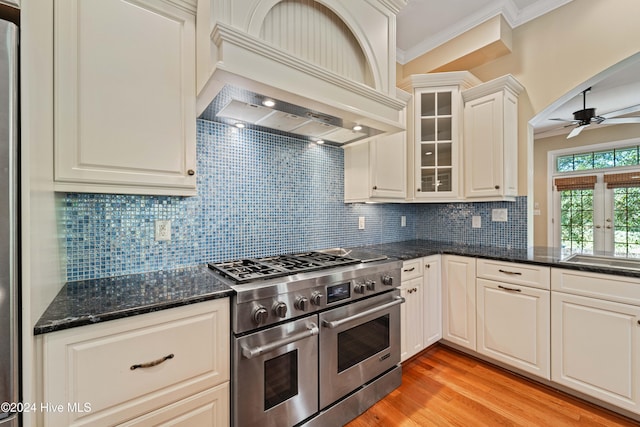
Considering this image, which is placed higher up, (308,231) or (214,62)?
(214,62)

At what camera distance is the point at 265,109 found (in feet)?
5.15

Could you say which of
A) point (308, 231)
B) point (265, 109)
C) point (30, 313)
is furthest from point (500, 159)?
point (30, 313)

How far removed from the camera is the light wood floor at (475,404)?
167 centimetres

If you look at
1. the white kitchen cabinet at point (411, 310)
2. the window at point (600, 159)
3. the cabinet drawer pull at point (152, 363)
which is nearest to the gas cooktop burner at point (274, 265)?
the cabinet drawer pull at point (152, 363)

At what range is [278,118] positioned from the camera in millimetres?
1726

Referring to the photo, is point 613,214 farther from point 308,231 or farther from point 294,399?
point 294,399

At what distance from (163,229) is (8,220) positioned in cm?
87

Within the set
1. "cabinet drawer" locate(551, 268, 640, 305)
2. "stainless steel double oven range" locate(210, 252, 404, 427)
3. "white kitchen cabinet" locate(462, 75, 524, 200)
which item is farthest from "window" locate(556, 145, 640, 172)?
"stainless steel double oven range" locate(210, 252, 404, 427)

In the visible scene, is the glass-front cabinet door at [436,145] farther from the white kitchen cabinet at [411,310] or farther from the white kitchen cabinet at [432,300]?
the white kitchen cabinet at [411,310]

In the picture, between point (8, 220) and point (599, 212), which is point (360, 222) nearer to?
point (8, 220)

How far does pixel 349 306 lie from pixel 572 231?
18.5 feet

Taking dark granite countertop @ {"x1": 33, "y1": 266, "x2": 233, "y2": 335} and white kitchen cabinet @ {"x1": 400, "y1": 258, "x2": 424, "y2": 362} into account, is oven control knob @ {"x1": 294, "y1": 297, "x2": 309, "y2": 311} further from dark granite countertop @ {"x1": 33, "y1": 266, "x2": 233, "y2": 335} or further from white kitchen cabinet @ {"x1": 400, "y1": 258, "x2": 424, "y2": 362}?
white kitchen cabinet @ {"x1": 400, "y1": 258, "x2": 424, "y2": 362}

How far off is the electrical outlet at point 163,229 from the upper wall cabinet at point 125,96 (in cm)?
30

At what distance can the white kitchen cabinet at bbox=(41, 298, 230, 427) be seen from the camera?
91 centimetres
